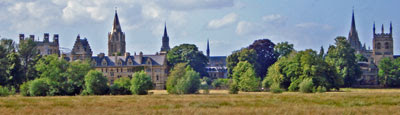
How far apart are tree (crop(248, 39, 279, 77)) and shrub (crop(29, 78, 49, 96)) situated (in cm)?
5433

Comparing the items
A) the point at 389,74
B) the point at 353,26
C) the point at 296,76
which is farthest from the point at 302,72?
the point at 353,26

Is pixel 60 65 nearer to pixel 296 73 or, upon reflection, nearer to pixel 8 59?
pixel 8 59

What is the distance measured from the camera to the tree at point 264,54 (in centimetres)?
12181

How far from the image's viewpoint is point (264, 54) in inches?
4843

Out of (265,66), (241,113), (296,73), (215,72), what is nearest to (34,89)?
(296,73)

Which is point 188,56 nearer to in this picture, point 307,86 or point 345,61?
point 345,61

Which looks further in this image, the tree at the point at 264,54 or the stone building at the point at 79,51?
the tree at the point at 264,54

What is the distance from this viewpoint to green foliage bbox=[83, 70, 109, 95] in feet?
245

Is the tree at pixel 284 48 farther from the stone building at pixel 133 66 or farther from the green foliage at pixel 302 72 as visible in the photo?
the green foliage at pixel 302 72

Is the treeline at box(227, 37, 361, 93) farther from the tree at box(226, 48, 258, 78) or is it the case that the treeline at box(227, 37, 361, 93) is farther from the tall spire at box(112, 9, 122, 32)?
the tall spire at box(112, 9, 122, 32)

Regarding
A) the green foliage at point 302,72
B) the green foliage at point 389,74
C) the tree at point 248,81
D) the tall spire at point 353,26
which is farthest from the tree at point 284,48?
the tall spire at point 353,26

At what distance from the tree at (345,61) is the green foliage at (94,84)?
176ft

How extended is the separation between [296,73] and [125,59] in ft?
119

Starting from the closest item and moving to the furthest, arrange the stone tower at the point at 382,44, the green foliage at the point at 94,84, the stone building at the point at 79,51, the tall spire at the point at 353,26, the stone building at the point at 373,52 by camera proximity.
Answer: the green foliage at the point at 94,84
the stone building at the point at 79,51
the stone building at the point at 373,52
the stone tower at the point at 382,44
the tall spire at the point at 353,26
